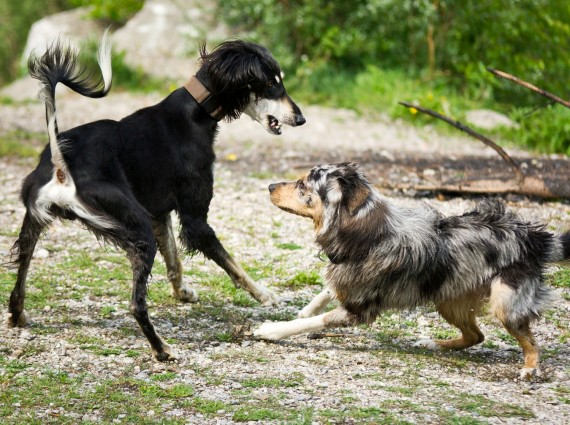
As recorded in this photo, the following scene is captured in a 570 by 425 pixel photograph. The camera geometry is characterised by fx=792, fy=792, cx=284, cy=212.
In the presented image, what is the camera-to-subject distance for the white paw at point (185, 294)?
5719 millimetres

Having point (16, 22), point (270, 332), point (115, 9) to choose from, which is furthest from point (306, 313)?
point (16, 22)

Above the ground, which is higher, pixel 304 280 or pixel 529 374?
pixel 304 280

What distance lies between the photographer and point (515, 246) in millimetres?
4680

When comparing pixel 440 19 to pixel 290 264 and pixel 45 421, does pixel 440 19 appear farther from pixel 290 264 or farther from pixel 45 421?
pixel 45 421

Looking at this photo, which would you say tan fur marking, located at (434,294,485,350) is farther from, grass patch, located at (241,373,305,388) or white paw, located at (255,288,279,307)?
white paw, located at (255,288,279,307)

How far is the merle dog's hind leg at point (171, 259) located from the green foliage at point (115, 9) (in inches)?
454

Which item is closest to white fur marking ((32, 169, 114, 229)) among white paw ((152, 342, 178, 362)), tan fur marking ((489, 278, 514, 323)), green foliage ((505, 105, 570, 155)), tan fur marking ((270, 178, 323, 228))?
white paw ((152, 342, 178, 362))

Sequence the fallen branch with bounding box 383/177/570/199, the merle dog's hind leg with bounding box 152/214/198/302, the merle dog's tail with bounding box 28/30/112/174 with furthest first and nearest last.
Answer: the fallen branch with bounding box 383/177/570/199 < the merle dog's hind leg with bounding box 152/214/198/302 < the merle dog's tail with bounding box 28/30/112/174

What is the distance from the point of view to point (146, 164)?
4.94 meters

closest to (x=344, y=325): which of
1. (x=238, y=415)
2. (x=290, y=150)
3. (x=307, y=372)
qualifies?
(x=307, y=372)

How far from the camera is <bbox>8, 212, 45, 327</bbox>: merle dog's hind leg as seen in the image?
4.75 metres

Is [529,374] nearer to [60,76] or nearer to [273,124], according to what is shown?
[273,124]

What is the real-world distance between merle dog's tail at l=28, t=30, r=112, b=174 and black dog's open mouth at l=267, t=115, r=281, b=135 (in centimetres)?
136

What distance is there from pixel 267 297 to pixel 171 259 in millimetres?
737
